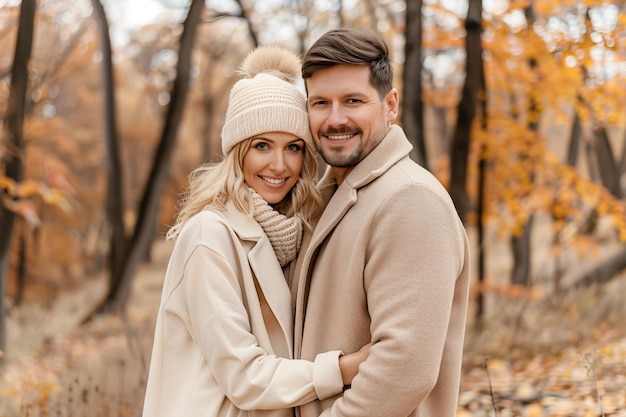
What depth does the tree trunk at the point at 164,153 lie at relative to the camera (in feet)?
25.3

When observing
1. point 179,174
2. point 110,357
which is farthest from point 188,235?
point 179,174

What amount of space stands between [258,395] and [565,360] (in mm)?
4378

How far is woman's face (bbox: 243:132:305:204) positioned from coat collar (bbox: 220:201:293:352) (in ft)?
0.51

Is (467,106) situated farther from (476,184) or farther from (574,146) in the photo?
(574,146)

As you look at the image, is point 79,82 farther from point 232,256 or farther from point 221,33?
point 232,256

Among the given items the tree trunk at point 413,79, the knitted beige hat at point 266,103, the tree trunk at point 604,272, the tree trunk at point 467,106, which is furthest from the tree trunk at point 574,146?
the knitted beige hat at point 266,103

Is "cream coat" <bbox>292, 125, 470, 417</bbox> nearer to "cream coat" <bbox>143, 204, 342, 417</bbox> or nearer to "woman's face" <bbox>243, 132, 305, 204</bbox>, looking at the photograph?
"cream coat" <bbox>143, 204, 342, 417</bbox>

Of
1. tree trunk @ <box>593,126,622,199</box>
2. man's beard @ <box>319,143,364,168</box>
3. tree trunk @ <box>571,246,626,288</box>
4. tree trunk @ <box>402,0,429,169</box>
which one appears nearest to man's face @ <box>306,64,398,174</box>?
man's beard @ <box>319,143,364,168</box>

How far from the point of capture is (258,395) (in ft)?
7.17

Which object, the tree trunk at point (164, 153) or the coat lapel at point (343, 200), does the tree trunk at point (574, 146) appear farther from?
the coat lapel at point (343, 200)

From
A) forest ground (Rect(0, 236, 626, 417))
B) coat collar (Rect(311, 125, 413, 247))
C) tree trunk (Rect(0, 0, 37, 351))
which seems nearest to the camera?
coat collar (Rect(311, 125, 413, 247))

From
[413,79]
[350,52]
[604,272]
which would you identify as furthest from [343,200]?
[604,272]

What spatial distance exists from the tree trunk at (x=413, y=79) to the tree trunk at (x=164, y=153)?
2485 mm

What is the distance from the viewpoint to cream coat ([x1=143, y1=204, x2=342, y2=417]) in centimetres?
219
